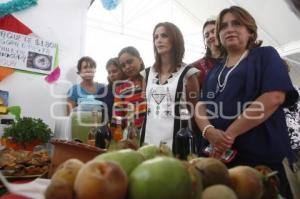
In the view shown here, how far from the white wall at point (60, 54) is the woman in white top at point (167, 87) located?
1700 mm

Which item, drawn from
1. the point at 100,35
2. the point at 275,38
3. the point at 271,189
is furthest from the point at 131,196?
the point at 275,38

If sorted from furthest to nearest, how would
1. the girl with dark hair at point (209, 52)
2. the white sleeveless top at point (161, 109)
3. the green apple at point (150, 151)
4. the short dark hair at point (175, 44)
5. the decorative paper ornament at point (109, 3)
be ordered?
the decorative paper ornament at point (109, 3), the girl with dark hair at point (209, 52), the short dark hair at point (175, 44), the white sleeveless top at point (161, 109), the green apple at point (150, 151)

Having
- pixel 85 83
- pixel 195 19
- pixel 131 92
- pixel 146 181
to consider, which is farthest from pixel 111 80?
pixel 195 19

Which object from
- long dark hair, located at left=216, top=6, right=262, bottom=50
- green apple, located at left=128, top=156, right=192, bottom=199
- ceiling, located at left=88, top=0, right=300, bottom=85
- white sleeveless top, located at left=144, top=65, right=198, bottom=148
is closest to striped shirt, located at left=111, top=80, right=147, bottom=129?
white sleeveless top, located at left=144, top=65, right=198, bottom=148

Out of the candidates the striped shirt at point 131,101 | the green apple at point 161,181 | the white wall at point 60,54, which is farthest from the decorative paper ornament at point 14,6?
the green apple at point 161,181

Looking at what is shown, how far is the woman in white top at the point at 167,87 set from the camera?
1.26 meters

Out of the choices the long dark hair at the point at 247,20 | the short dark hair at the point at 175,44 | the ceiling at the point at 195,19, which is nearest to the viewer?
the long dark hair at the point at 247,20

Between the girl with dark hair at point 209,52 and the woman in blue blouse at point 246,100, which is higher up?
the girl with dark hair at point 209,52

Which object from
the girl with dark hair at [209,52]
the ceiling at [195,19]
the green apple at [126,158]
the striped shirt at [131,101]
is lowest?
the green apple at [126,158]

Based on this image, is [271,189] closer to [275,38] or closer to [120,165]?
[120,165]

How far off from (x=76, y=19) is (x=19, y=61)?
26.3 inches

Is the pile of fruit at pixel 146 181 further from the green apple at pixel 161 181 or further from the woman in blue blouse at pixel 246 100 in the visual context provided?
the woman in blue blouse at pixel 246 100

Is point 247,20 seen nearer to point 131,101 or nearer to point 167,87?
point 167,87

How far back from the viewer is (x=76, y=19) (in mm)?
3098
